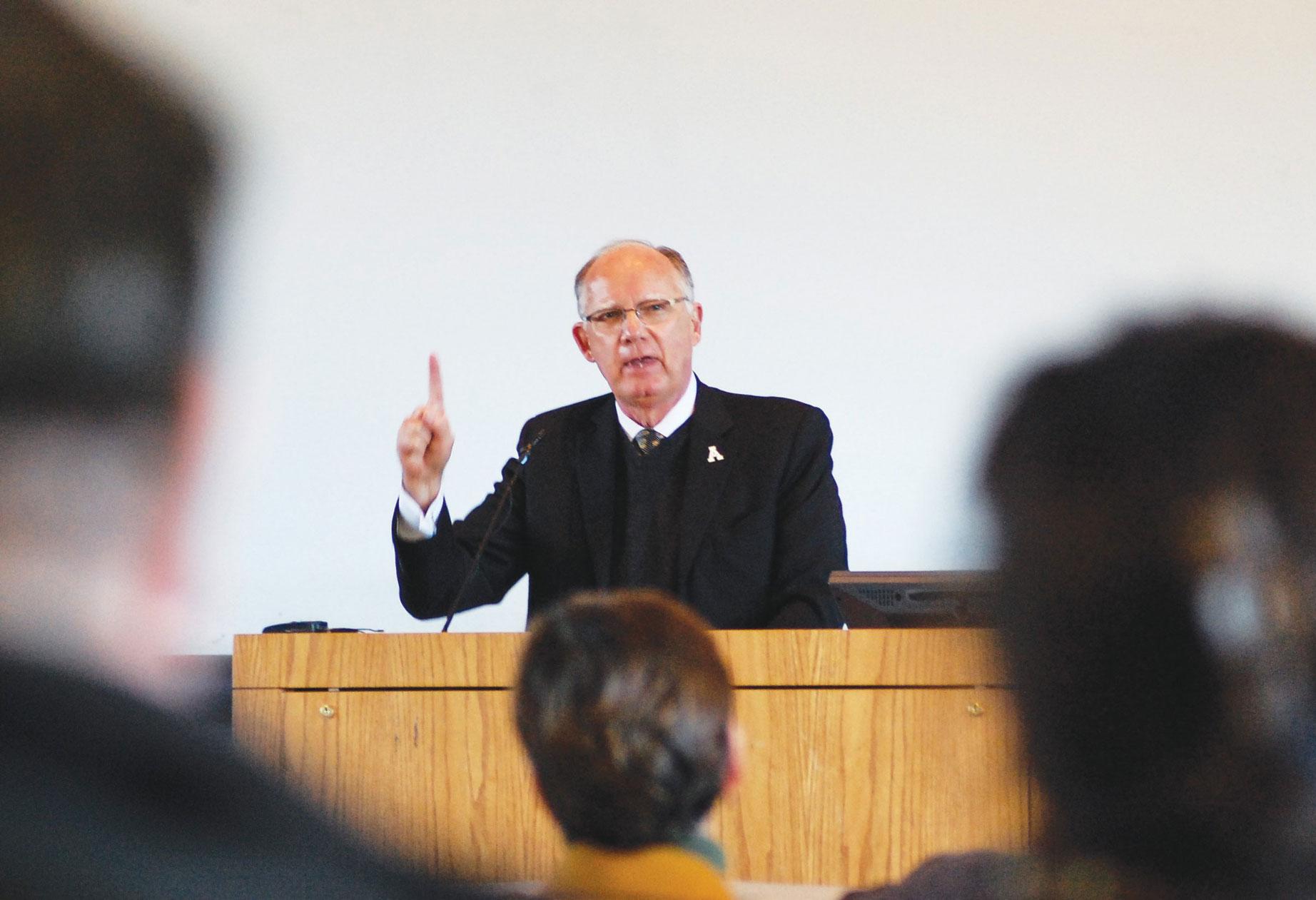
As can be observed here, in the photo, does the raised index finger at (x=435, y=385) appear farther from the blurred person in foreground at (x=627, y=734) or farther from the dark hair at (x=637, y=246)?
the blurred person in foreground at (x=627, y=734)

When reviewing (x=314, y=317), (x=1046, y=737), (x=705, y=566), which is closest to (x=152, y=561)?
(x=1046, y=737)

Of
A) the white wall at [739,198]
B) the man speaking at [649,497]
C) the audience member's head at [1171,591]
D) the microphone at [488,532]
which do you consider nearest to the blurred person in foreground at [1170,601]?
the audience member's head at [1171,591]

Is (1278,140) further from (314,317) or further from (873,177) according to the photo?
(314,317)

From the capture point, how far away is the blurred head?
0.34m

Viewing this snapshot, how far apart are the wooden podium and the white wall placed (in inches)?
75.8

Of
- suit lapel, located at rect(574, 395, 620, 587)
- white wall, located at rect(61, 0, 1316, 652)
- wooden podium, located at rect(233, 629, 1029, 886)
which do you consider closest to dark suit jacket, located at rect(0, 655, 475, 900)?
wooden podium, located at rect(233, 629, 1029, 886)

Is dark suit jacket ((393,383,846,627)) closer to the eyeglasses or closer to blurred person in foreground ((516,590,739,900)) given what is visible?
the eyeglasses

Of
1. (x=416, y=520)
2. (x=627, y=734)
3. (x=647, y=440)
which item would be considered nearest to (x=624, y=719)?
(x=627, y=734)

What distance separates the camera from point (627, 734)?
987 millimetres

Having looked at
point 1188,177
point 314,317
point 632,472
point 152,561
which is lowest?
point 152,561

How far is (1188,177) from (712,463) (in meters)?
1.91

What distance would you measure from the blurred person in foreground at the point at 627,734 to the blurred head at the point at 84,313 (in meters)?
0.63

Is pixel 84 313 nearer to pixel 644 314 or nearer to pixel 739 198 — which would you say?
pixel 644 314

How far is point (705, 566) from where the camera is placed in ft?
9.45
